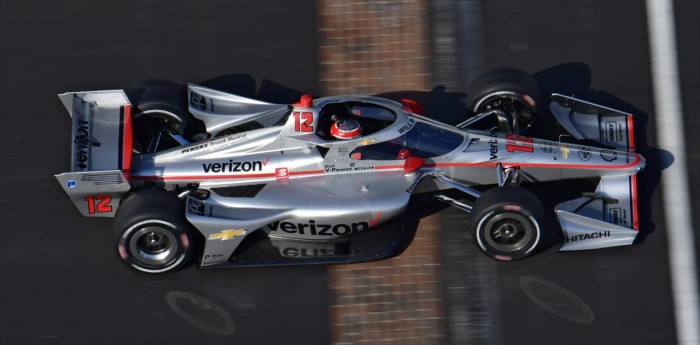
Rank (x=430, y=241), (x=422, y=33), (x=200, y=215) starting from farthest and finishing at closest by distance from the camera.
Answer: (x=422, y=33) → (x=430, y=241) → (x=200, y=215)

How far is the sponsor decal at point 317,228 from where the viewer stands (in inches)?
449

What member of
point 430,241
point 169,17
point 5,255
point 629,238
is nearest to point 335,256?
point 430,241

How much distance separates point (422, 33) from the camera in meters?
14.0

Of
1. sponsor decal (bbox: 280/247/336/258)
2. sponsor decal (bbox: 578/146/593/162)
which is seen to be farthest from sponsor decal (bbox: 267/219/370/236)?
sponsor decal (bbox: 578/146/593/162)

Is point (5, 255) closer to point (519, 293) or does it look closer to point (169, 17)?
point (169, 17)

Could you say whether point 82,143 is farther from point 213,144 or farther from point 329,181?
point 329,181

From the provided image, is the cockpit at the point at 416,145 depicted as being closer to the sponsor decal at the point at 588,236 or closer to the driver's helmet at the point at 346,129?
the driver's helmet at the point at 346,129

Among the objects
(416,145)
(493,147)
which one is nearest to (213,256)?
(416,145)

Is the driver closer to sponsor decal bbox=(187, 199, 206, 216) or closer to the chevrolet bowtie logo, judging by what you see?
the chevrolet bowtie logo

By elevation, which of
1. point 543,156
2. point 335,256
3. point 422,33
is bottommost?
point 335,256

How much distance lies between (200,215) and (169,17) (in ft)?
14.4

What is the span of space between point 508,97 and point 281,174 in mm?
3006

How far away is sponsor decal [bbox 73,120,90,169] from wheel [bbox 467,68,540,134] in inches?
187

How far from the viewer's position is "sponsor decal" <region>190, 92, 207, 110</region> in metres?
12.6
